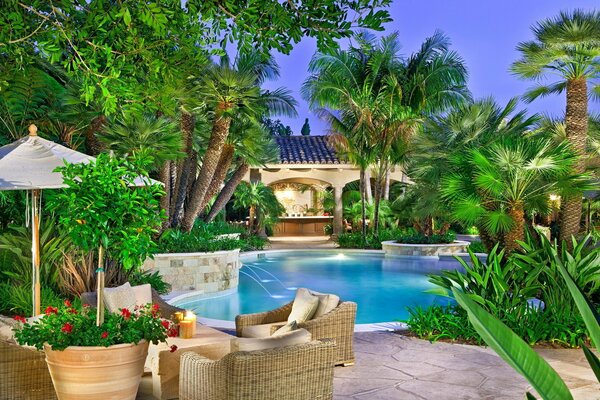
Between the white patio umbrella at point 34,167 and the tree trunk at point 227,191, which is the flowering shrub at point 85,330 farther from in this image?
the tree trunk at point 227,191

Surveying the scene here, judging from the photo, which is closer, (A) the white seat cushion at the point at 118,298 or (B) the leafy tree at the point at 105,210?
(B) the leafy tree at the point at 105,210

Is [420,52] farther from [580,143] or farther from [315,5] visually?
[315,5]

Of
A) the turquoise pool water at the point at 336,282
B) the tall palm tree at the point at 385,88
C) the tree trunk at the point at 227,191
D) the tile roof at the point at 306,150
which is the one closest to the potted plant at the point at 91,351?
the turquoise pool water at the point at 336,282

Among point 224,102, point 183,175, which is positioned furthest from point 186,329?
point 183,175

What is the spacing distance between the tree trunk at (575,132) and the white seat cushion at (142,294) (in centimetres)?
830

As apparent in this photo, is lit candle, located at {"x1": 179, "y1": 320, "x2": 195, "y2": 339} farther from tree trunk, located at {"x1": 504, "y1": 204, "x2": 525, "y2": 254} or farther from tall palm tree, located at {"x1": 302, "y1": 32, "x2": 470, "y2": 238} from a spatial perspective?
tall palm tree, located at {"x1": 302, "y1": 32, "x2": 470, "y2": 238}

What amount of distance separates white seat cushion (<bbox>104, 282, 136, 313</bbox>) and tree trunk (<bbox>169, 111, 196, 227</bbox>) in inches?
366

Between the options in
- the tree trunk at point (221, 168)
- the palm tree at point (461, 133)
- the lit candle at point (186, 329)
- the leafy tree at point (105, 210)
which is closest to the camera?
the leafy tree at point (105, 210)

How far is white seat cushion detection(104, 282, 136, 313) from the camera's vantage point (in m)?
5.64

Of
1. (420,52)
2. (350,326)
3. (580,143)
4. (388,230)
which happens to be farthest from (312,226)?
(350,326)

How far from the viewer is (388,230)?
78.2 feet

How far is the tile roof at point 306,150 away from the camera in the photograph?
87.8ft

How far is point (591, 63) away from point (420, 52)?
34.3 ft

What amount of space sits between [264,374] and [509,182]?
6.43m
